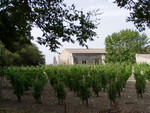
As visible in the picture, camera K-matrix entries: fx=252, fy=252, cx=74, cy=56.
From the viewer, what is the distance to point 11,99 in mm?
11375

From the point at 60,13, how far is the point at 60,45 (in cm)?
92

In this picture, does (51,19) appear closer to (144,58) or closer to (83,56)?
(144,58)

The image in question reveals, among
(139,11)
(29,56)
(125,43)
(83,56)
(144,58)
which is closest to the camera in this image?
(139,11)

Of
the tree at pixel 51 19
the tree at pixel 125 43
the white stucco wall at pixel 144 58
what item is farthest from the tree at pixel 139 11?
the tree at pixel 125 43

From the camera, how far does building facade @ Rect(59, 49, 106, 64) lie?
2127 inches

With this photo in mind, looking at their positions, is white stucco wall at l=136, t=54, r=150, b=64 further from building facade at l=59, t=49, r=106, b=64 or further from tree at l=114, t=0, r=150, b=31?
tree at l=114, t=0, r=150, b=31

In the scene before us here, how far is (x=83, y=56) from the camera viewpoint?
54.8 m

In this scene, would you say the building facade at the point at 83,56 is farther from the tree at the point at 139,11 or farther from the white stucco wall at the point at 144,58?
the tree at the point at 139,11

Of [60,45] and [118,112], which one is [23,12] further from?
[118,112]

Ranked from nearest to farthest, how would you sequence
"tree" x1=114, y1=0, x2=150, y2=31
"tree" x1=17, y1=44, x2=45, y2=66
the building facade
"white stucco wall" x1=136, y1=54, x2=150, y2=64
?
1. "tree" x1=114, y1=0, x2=150, y2=31
2. "white stucco wall" x1=136, y1=54, x2=150, y2=64
3. "tree" x1=17, y1=44, x2=45, y2=66
4. the building facade

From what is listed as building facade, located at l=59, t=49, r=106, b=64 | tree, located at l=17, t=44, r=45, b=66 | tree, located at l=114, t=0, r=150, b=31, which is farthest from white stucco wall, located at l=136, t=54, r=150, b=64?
tree, located at l=114, t=0, r=150, b=31

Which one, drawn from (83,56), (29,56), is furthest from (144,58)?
(29,56)

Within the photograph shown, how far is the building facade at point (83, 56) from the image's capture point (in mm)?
54031

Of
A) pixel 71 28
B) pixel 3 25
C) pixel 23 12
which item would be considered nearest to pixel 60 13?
pixel 71 28
